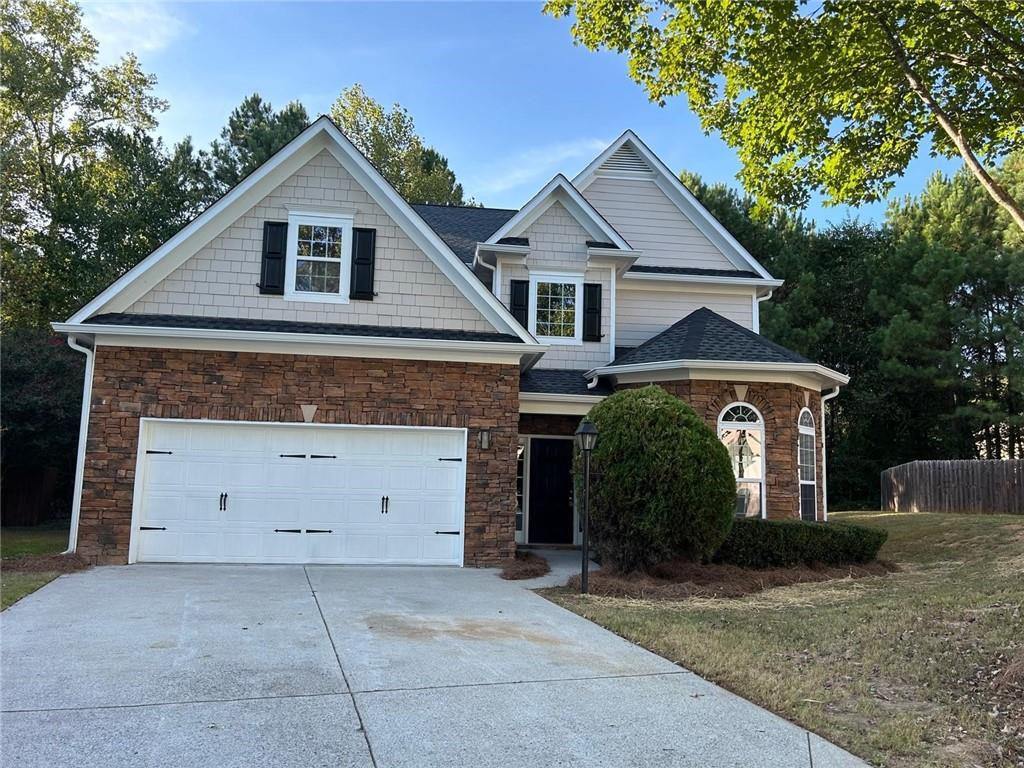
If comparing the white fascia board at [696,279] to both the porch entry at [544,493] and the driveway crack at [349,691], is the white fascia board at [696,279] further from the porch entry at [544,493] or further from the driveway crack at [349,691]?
the driveway crack at [349,691]

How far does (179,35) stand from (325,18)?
2456 millimetres

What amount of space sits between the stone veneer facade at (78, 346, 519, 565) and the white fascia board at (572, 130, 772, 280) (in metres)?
7.13

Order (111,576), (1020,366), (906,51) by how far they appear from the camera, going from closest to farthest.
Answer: (906,51)
(111,576)
(1020,366)

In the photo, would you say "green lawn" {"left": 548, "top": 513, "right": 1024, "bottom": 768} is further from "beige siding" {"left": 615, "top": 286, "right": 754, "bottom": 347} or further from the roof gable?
"beige siding" {"left": 615, "top": 286, "right": 754, "bottom": 347}

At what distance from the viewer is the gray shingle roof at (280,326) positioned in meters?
10.6

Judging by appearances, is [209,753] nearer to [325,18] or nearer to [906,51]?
[906,51]

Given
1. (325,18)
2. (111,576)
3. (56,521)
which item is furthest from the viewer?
(56,521)

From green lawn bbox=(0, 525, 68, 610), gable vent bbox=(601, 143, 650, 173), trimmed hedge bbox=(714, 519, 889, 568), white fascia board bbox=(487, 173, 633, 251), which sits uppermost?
gable vent bbox=(601, 143, 650, 173)

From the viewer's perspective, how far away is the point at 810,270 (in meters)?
29.9

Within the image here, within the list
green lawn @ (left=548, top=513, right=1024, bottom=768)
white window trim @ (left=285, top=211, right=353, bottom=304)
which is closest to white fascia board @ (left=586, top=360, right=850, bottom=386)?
green lawn @ (left=548, top=513, right=1024, bottom=768)

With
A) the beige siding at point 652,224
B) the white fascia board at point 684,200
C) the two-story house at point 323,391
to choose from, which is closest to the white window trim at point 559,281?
the two-story house at point 323,391

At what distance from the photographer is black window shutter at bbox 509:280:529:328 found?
47.9 feet

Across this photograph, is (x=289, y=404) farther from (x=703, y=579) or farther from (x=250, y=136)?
(x=250, y=136)

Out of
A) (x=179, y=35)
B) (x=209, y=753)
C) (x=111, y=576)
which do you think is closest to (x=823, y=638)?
(x=209, y=753)
